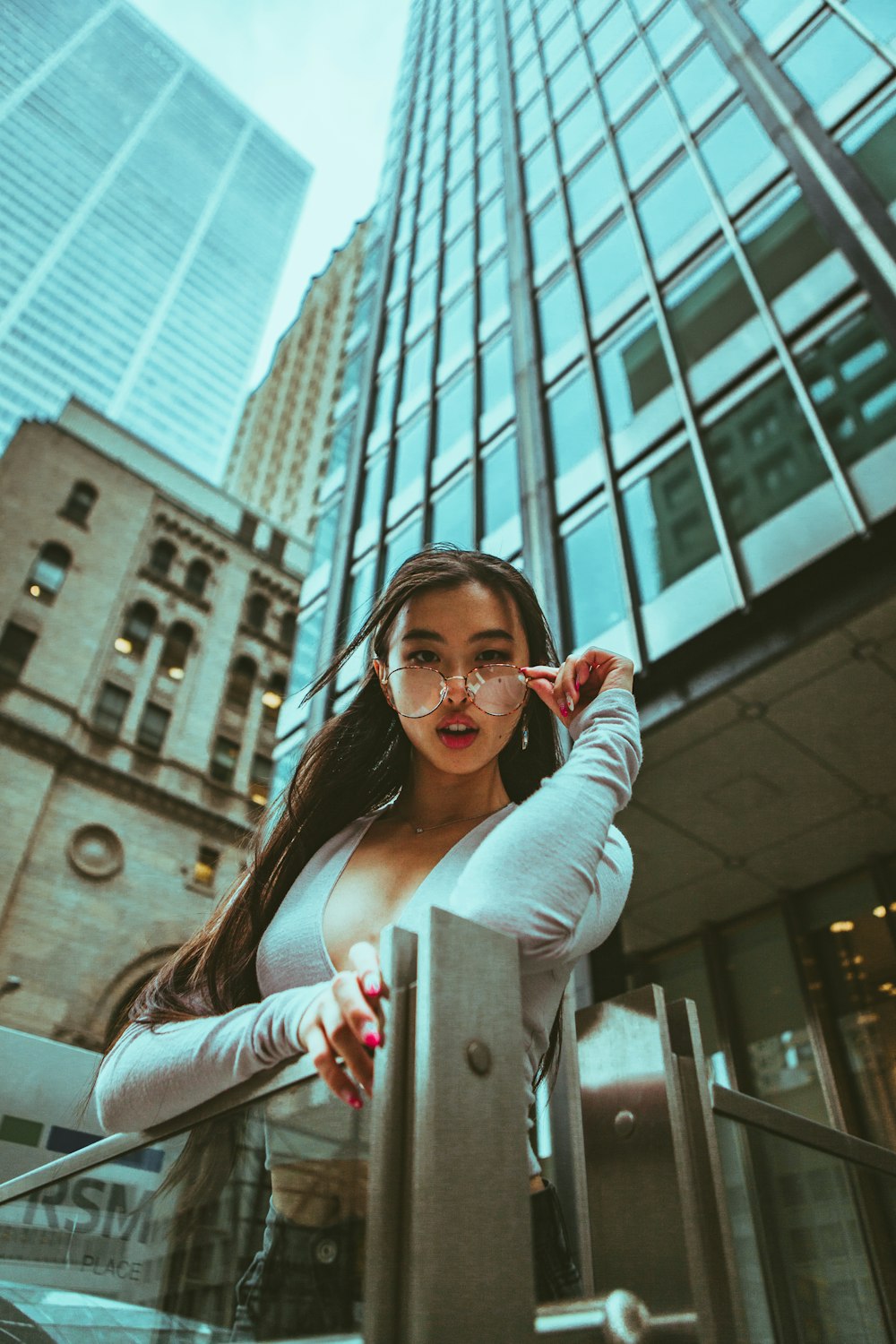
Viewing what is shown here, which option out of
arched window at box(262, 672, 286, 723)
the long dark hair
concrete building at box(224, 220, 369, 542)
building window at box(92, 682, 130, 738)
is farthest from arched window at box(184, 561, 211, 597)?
the long dark hair

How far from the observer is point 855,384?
25.8 feet

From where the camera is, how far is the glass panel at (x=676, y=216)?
Answer: 10.9 m

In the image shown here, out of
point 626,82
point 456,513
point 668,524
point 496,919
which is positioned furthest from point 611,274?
point 496,919

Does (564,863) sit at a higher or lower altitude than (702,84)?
lower

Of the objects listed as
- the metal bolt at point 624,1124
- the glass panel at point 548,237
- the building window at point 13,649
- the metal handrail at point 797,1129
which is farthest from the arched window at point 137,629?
the metal bolt at point 624,1124

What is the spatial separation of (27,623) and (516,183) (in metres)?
17.6

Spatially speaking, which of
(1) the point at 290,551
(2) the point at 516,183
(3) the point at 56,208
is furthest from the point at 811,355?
(3) the point at 56,208

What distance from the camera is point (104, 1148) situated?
1.64 m

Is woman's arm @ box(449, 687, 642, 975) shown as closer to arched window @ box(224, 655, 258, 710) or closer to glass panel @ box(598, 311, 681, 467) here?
glass panel @ box(598, 311, 681, 467)

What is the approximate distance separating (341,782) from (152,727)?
25578 millimetres

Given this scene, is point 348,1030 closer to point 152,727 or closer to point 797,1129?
point 797,1129

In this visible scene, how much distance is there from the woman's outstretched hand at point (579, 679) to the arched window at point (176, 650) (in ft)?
88.9

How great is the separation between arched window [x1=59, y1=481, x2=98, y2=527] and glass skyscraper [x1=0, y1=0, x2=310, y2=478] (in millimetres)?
112083

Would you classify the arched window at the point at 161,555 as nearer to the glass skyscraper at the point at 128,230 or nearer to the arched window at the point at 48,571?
the arched window at the point at 48,571
